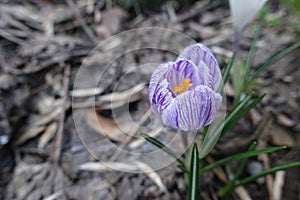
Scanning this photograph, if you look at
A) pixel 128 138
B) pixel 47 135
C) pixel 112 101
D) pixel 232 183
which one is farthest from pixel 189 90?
pixel 47 135

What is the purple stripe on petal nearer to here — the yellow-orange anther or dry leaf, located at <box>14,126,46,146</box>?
the yellow-orange anther

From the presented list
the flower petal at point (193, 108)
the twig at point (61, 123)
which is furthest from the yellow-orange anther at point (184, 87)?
the twig at point (61, 123)

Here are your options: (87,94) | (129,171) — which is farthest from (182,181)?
(87,94)

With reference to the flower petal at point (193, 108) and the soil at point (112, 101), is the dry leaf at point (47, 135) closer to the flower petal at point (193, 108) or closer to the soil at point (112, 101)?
the soil at point (112, 101)

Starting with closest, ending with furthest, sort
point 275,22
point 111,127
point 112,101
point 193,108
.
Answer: point 193,108 < point 111,127 < point 112,101 < point 275,22

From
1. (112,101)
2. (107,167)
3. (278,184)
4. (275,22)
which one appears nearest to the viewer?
(278,184)

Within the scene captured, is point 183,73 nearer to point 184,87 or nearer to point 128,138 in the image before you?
point 184,87

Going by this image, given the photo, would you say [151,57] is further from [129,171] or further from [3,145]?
[3,145]

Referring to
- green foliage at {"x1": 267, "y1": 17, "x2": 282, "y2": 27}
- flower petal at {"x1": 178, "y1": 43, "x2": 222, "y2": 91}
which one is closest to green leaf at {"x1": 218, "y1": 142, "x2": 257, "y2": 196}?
flower petal at {"x1": 178, "y1": 43, "x2": 222, "y2": 91}
